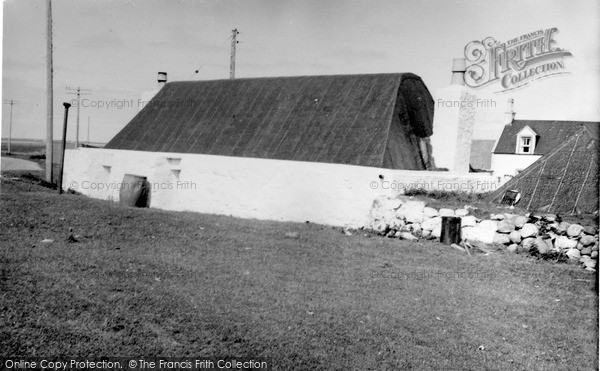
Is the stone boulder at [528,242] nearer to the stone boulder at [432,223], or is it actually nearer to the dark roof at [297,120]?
the stone boulder at [432,223]

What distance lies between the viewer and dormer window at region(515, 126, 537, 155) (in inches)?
1420

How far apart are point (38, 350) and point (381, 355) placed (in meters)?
3.58

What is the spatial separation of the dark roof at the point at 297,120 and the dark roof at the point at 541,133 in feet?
68.0

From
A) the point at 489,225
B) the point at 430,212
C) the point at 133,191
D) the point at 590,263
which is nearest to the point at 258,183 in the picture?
the point at 133,191

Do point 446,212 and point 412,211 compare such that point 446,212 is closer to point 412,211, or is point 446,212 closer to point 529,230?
point 412,211

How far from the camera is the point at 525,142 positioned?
121ft

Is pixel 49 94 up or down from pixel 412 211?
up

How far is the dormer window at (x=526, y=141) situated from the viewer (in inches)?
1420

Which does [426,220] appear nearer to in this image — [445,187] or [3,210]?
[445,187]

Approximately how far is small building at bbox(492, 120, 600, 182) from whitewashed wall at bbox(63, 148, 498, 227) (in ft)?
77.8

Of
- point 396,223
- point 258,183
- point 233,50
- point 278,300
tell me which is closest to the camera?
point 278,300

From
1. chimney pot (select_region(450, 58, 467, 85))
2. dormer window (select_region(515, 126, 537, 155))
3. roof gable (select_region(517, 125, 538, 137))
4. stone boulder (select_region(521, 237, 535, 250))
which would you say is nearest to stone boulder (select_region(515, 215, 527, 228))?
stone boulder (select_region(521, 237, 535, 250))

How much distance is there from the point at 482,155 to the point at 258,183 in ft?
112

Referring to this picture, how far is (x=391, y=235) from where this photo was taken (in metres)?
13.2
